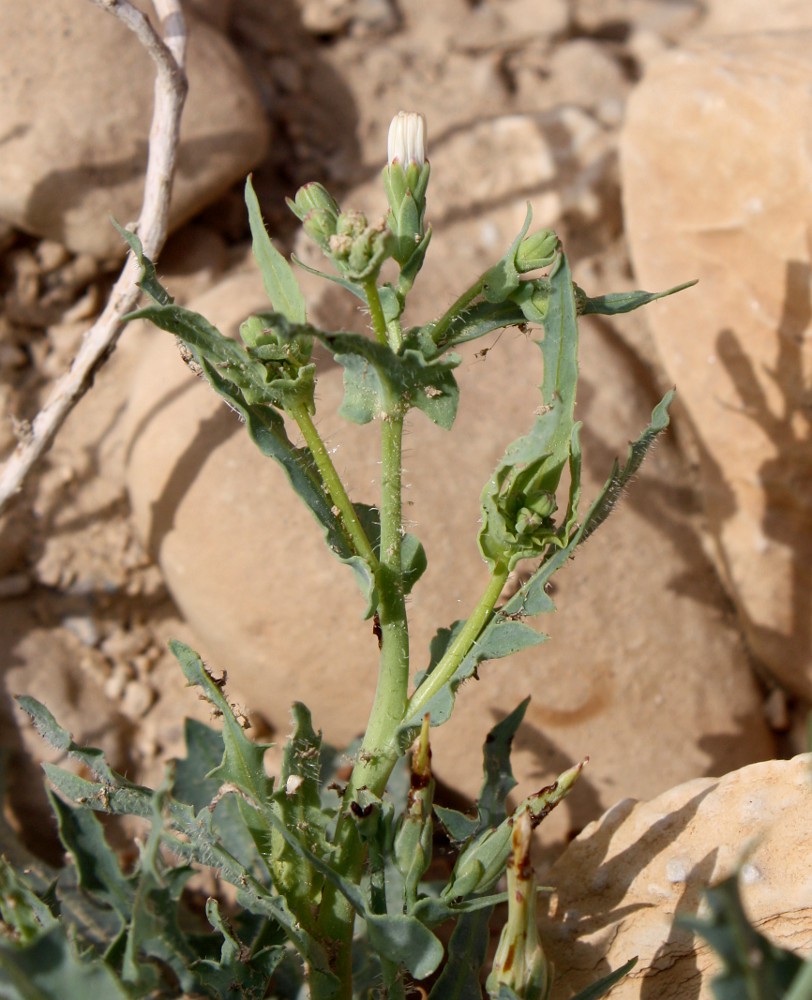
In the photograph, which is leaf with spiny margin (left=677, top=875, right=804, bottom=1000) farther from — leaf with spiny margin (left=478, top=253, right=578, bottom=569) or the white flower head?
the white flower head

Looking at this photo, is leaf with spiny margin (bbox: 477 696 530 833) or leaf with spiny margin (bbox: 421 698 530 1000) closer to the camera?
leaf with spiny margin (bbox: 421 698 530 1000)

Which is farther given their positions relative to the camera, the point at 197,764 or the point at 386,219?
the point at 197,764

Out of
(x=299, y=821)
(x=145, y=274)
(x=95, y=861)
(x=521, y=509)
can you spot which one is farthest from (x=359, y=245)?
(x=95, y=861)

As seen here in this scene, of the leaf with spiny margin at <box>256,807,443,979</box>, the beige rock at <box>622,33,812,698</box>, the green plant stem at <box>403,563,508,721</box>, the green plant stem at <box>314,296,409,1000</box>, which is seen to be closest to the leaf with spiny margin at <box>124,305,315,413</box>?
the green plant stem at <box>314,296,409,1000</box>

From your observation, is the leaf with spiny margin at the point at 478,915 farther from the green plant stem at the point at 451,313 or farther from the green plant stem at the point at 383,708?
the green plant stem at the point at 451,313

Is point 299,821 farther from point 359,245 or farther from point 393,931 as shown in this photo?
point 359,245

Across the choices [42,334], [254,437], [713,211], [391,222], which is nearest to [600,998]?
[254,437]

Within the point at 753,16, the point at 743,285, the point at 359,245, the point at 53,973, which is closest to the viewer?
the point at 53,973

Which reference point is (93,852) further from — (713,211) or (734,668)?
(713,211)
